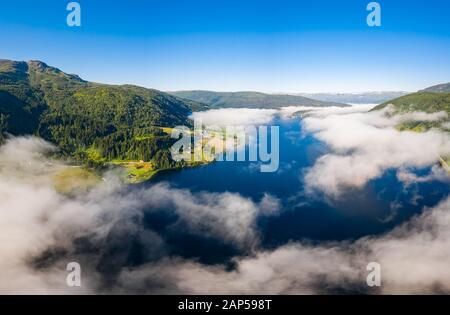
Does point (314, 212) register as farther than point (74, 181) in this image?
No

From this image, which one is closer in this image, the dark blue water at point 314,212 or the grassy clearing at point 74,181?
the dark blue water at point 314,212

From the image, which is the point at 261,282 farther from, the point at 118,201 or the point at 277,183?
the point at 277,183

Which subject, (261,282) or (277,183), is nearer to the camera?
(261,282)

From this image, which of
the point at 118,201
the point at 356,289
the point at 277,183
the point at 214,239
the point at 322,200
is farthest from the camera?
the point at 277,183

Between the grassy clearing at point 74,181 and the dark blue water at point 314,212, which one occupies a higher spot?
the grassy clearing at point 74,181

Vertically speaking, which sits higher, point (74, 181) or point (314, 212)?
point (74, 181)

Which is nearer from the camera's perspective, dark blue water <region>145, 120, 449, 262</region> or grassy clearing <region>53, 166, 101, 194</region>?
dark blue water <region>145, 120, 449, 262</region>

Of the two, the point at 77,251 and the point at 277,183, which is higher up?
the point at 277,183

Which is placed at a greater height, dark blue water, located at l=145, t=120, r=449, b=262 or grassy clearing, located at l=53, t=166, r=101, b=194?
grassy clearing, located at l=53, t=166, r=101, b=194
